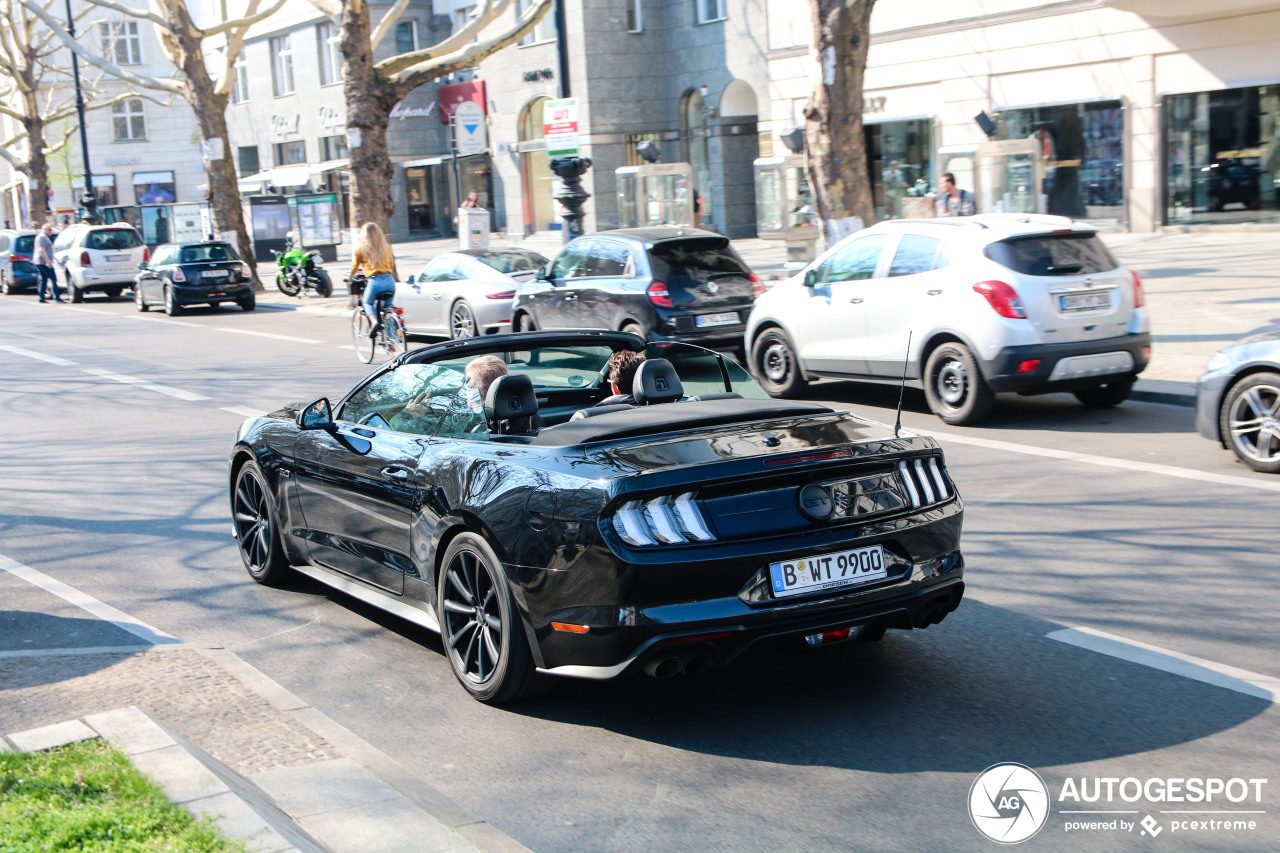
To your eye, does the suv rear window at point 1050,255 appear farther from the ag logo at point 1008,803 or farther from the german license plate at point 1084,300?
the ag logo at point 1008,803

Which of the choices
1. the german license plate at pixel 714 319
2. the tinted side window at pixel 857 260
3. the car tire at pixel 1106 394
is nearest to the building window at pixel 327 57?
the german license plate at pixel 714 319

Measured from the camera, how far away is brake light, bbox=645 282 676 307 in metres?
14.5

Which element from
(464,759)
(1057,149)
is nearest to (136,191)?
(1057,149)

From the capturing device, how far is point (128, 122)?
253ft

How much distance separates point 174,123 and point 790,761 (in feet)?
265

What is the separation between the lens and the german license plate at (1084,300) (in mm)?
10664

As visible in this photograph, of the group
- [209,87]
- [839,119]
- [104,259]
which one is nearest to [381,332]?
[839,119]

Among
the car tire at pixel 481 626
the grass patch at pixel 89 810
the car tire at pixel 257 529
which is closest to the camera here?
the grass patch at pixel 89 810

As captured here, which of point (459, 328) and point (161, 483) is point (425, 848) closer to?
point (161, 483)

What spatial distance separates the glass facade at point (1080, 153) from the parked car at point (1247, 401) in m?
19.7

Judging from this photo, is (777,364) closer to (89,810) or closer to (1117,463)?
(1117,463)

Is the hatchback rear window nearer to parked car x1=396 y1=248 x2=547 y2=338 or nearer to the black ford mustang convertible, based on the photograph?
parked car x1=396 y1=248 x2=547 y2=338

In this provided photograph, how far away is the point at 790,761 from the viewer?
439 cm

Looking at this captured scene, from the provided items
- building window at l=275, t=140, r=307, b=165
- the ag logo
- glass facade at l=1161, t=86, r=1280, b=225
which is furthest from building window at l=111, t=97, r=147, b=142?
the ag logo
